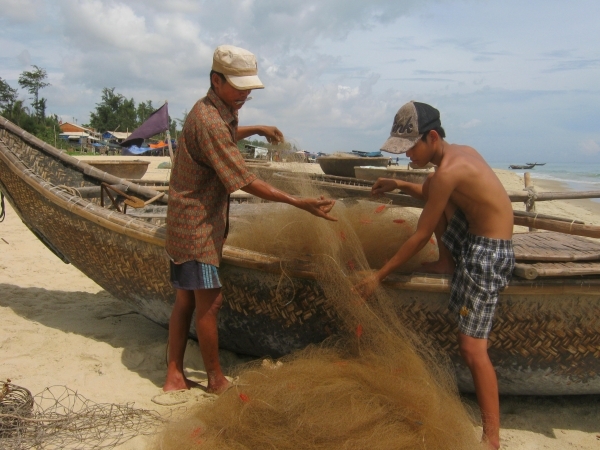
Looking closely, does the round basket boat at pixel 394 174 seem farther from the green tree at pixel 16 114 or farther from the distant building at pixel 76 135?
the distant building at pixel 76 135

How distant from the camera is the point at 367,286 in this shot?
2789 mm

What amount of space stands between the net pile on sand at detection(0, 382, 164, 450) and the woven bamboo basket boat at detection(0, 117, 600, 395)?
0.92 metres

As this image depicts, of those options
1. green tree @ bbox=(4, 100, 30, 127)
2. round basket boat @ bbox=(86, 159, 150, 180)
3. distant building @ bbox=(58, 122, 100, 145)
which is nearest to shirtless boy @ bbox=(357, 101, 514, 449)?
round basket boat @ bbox=(86, 159, 150, 180)

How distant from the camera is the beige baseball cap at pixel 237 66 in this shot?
8.86 feet

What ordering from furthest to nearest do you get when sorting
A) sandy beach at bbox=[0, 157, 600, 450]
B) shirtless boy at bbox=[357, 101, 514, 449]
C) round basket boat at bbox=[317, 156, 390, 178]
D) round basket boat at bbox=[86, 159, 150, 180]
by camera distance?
1. round basket boat at bbox=[86, 159, 150, 180]
2. round basket boat at bbox=[317, 156, 390, 178]
3. sandy beach at bbox=[0, 157, 600, 450]
4. shirtless boy at bbox=[357, 101, 514, 449]

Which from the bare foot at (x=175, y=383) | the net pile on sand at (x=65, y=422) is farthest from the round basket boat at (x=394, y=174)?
the net pile on sand at (x=65, y=422)

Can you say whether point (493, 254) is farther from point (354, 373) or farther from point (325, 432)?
point (325, 432)

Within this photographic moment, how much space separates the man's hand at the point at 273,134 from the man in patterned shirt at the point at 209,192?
0.59 metres

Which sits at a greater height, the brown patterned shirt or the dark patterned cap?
the dark patterned cap

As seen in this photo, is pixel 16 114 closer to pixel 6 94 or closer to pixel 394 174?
pixel 6 94

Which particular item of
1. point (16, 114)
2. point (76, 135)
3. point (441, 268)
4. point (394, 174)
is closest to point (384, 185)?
point (441, 268)

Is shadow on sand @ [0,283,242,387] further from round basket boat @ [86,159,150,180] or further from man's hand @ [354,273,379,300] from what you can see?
round basket boat @ [86,159,150,180]

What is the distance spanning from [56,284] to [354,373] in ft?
13.4

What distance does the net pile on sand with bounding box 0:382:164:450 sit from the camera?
2.47m
